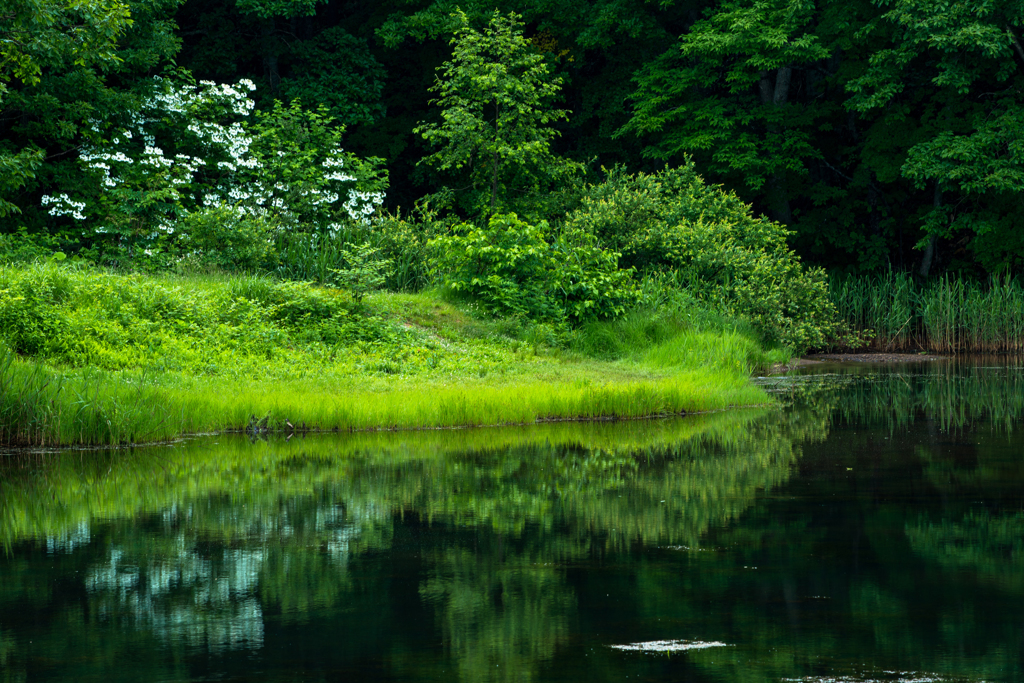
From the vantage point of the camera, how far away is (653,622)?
5172 mm

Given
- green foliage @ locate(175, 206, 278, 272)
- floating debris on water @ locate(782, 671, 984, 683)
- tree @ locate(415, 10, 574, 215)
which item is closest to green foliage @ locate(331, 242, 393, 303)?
green foliage @ locate(175, 206, 278, 272)

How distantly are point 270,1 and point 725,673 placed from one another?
2958 cm

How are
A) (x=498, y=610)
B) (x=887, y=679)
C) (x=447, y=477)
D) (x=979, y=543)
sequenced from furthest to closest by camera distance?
(x=447, y=477) → (x=979, y=543) → (x=498, y=610) → (x=887, y=679)

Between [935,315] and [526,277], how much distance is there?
12.2m

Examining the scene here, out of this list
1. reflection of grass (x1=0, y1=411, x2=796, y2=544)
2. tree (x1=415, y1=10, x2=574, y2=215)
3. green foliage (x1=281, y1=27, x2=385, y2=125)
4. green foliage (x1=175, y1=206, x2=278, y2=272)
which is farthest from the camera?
green foliage (x1=281, y1=27, x2=385, y2=125)

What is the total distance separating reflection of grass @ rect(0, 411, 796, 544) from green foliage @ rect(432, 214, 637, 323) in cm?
683

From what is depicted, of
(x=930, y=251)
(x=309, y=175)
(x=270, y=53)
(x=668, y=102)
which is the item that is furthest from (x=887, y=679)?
(x=270, y=53)

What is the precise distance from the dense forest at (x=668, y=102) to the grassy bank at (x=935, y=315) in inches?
111

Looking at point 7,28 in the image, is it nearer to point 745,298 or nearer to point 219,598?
point 745,298

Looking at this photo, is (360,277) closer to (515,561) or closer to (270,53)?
(515,561)

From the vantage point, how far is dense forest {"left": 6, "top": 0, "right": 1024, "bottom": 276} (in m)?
25.8

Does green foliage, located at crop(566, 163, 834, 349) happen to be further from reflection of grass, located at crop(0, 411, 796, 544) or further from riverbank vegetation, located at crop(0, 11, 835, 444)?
reflection of grass, located at crop(0, 411, 796, 544)

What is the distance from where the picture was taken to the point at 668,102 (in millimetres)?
33094

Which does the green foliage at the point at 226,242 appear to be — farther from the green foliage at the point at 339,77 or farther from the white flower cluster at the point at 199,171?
the green foliage at the point at 339,77
